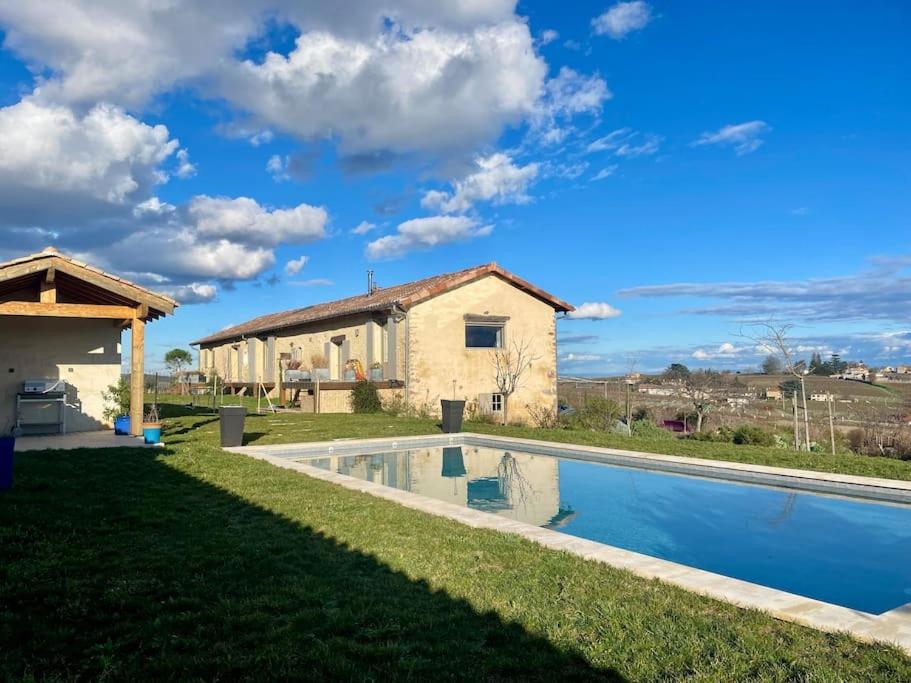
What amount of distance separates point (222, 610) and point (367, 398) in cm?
1687

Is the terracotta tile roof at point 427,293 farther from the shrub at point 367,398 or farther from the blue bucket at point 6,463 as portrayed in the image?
the blue bucket at point 6,463

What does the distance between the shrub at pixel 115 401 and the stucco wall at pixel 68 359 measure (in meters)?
0.09

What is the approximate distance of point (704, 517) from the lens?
27.6ft

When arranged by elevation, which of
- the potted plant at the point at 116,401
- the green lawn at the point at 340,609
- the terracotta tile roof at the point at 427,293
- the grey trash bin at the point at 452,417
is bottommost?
the green lawn at the point at 340,609

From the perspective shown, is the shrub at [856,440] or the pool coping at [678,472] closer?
the pool coping at [678,472]

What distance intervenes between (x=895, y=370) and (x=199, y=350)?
132 feet

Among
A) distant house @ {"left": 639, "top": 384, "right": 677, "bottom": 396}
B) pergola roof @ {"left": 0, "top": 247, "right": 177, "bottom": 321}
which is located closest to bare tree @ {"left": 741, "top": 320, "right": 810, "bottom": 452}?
distant house @ {"left": 639, "top": 384, "right": 677, "bottom": 396}

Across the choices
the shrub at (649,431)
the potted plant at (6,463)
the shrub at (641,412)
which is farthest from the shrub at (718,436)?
the potted plant at (6,463)

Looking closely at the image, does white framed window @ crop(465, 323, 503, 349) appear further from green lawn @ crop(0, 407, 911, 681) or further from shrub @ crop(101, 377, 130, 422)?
green lawn @ crop(0, 407, 911, 681)

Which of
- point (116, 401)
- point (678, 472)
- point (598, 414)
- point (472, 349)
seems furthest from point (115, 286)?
point (598, 414)

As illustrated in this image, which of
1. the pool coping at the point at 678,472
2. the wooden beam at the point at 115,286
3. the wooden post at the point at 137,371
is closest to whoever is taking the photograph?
the pool coping at the point at 678,472

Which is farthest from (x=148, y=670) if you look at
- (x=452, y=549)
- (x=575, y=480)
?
(x=575, y=480)

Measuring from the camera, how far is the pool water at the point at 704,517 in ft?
19.8

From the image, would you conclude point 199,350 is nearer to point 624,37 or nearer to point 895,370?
point 624,37
